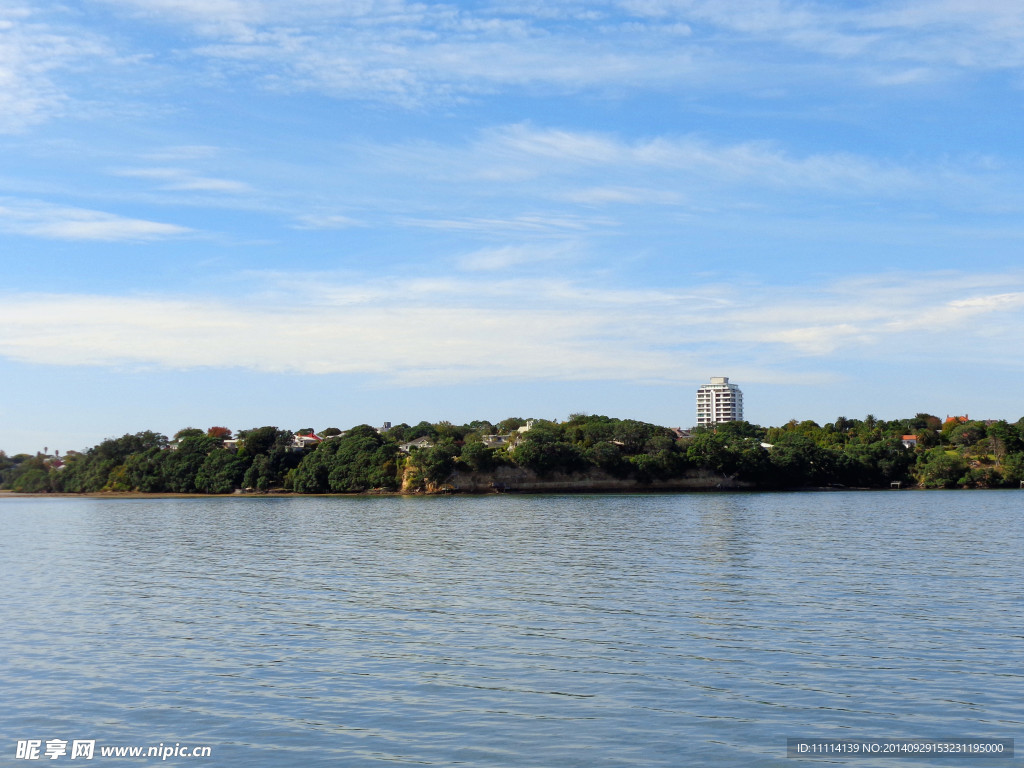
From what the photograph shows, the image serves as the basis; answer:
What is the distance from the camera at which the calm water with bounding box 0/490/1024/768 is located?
46.6 feet

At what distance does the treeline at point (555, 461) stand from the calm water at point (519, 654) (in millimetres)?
100363

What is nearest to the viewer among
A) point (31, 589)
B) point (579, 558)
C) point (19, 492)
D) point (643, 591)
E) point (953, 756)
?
point (953, 756)

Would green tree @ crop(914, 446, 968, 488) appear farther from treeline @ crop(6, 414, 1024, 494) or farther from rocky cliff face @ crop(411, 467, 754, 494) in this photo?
rocky cliff face @ crop(411, 467, 754, 494)

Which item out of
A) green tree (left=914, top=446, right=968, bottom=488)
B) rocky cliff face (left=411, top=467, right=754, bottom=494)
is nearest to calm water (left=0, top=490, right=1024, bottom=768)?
rocky cliff face (left=411, top=467, right=754, bottom=494)

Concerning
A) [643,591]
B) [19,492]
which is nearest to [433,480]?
[19,492]

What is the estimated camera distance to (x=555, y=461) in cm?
14338

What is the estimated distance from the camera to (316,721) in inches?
593

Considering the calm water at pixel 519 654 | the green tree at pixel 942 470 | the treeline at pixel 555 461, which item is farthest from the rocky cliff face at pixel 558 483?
the calm water at pixel 519 654

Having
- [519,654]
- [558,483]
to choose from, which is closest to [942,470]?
[558,483]

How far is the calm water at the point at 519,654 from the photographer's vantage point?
14211 mm

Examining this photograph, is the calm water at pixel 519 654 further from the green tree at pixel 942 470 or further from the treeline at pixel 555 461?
the green tree at pixel 942 470

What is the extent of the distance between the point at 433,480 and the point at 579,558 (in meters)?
99.6

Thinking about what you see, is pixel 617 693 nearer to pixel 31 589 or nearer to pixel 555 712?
pixel 555 712

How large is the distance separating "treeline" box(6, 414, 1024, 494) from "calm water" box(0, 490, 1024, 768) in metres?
100
